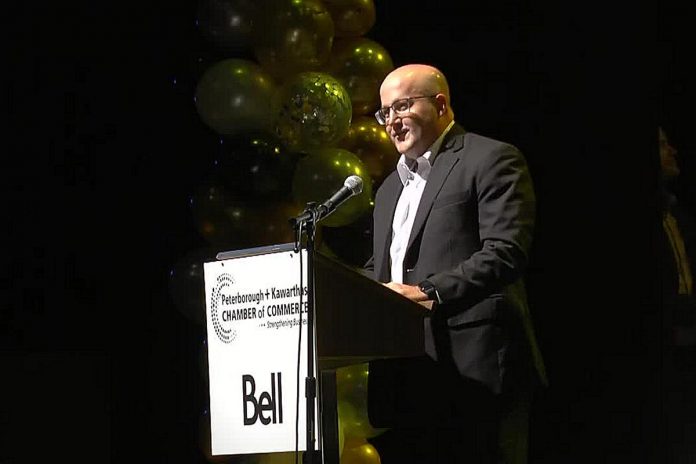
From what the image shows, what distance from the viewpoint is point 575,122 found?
4.31 meters

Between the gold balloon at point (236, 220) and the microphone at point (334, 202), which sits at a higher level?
the gold balloon at point (236, 220)

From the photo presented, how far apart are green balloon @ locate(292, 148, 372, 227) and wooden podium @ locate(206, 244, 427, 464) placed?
1.37 metres

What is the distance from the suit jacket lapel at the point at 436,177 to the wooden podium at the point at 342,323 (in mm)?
392

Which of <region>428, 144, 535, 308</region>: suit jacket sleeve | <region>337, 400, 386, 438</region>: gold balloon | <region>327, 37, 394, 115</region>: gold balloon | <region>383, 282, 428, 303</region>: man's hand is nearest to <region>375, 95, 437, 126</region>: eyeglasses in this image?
<region>428, 144, 535, 308</region>: suit jacket sleeve

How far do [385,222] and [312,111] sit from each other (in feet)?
2.95

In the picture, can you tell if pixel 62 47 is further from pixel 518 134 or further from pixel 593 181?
pixel 593 181

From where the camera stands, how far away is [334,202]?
2.59 m

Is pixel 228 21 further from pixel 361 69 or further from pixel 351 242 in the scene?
A: pixel 351 242

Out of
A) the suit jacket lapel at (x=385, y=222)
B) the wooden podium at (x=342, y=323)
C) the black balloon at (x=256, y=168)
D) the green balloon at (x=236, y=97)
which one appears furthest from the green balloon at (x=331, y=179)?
the wooden podium at (x=342, y=323)

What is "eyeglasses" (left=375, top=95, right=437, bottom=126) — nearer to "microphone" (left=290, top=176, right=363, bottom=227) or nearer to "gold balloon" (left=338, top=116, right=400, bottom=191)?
"microphone" (left=290, top=176, right=363, bottom=227)

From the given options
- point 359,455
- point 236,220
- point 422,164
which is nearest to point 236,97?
point 236,220

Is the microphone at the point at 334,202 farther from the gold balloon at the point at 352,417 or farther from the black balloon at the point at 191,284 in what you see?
the gold balloon at the point at 352,417

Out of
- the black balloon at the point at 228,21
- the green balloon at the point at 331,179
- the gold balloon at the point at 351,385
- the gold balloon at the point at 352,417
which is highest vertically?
the black balloon at the point at 228,21

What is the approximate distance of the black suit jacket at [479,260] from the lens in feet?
9.62
